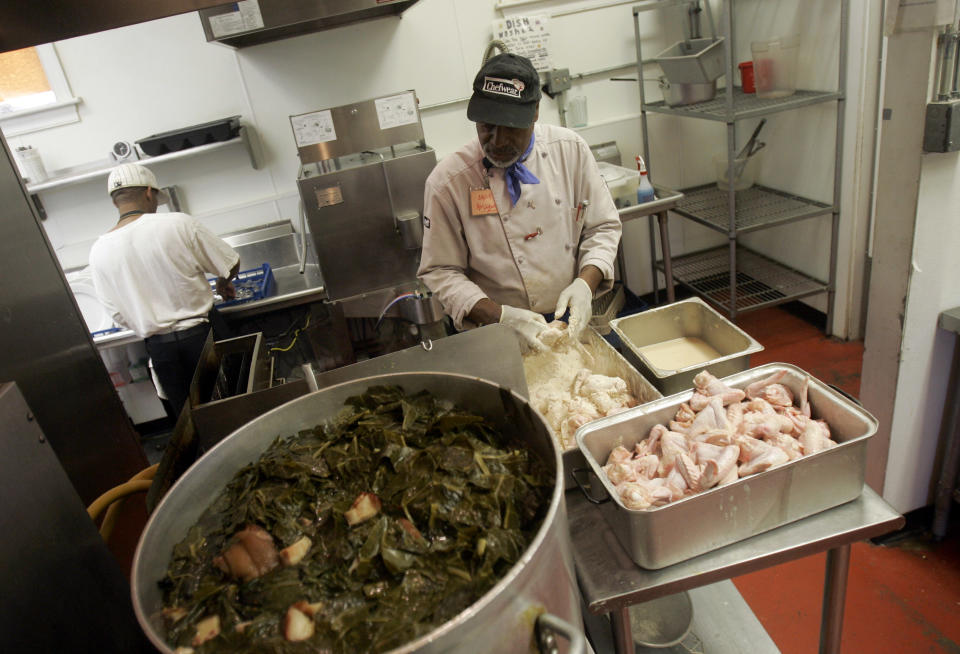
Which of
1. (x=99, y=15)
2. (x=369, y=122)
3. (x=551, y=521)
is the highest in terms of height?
(x=99, y=15)

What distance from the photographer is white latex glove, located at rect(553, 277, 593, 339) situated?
1.98 metres

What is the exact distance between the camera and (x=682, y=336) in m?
2.13

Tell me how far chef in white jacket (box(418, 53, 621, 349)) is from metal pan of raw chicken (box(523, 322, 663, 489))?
0.61 ft

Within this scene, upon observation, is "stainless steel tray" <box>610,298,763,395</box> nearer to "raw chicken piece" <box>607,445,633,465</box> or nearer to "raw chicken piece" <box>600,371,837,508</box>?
"raw chicken piece" <box>600,371,837,508</box>

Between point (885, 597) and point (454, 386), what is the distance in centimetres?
205

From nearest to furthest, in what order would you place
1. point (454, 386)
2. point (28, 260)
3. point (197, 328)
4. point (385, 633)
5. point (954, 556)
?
point (385, 633), point (454, 386), point (28, 260), point (954, 556), point (197, 328)

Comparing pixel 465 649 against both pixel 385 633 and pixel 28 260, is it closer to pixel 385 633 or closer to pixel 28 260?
pixel 385 633

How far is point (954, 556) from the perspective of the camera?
91.7 inches

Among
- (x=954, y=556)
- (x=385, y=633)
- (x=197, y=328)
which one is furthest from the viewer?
(x=197, y=328)

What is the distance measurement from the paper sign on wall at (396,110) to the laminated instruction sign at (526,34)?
3.19 ft

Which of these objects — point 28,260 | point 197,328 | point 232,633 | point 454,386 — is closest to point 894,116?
point 454,386

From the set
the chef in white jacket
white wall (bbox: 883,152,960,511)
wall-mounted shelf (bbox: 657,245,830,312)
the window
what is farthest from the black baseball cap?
the window

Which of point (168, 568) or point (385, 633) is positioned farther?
point (168, 568)

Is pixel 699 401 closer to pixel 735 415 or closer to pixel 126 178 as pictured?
pixel 735 415
